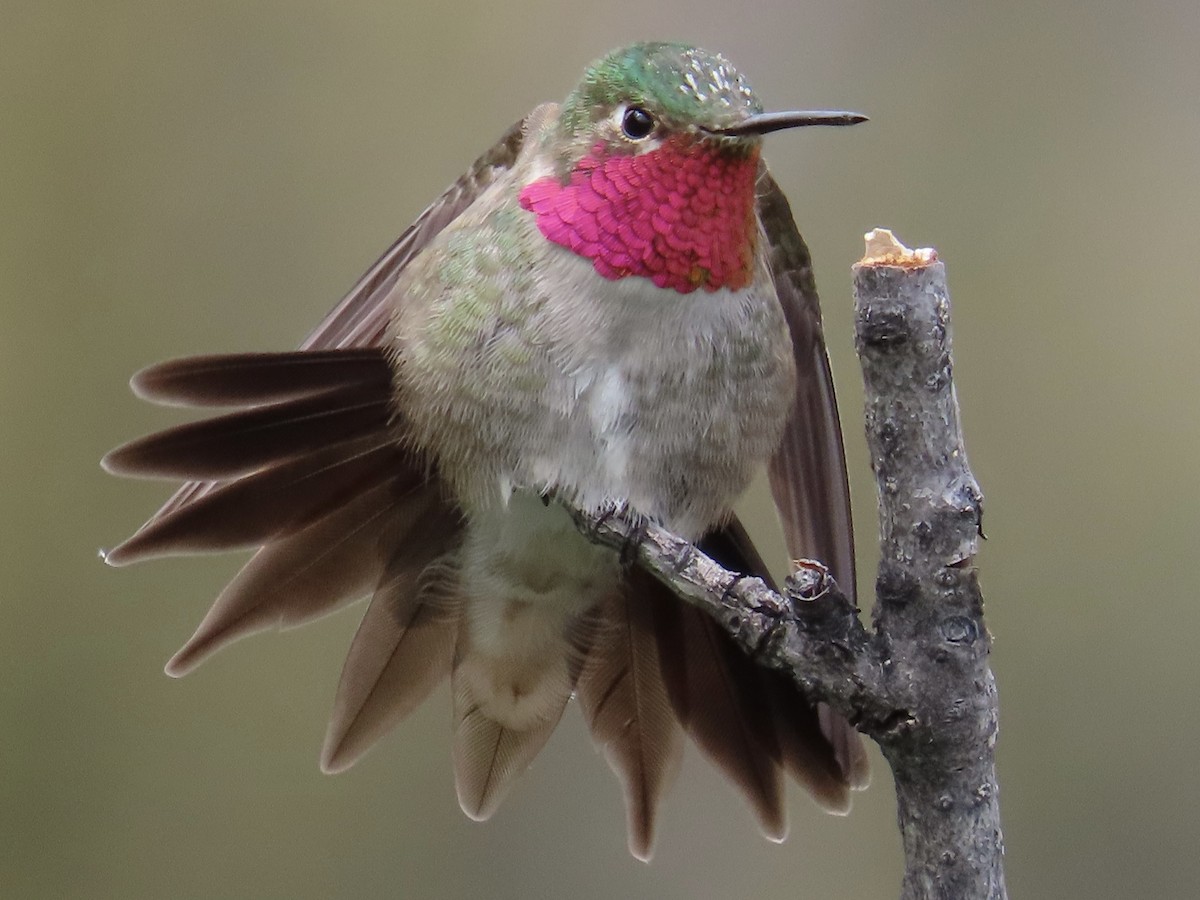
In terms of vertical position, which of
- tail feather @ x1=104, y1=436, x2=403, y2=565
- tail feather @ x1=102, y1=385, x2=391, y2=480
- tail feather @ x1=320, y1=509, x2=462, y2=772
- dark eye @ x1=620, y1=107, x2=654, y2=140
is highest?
dark eye @ x1=620, y1=107, x2=654, y2=140

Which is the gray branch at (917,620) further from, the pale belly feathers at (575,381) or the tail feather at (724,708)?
the tail feather at (724,708)

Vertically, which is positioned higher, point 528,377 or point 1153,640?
point 528,377

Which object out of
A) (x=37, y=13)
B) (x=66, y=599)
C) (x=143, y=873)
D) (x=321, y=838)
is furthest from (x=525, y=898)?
(x=37, y=13)

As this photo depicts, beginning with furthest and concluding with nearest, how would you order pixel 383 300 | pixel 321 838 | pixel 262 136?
pixel 262 136
pixel 321 838
pixel 383 300

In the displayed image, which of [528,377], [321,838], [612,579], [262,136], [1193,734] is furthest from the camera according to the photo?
[262,136]

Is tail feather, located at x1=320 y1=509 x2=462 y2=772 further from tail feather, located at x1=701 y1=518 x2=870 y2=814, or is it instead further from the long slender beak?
the long slender beak

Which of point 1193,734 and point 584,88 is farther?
point 1193,734

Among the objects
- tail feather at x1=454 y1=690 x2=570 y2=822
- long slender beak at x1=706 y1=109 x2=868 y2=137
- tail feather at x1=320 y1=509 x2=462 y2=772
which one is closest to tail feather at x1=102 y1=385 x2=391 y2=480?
tail feather at x1=320 y1=509 x2=462 y2=772

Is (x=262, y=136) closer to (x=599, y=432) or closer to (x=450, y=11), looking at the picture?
(x=450, y=11)
